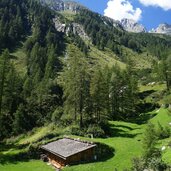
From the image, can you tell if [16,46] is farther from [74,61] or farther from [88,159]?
[88,159]

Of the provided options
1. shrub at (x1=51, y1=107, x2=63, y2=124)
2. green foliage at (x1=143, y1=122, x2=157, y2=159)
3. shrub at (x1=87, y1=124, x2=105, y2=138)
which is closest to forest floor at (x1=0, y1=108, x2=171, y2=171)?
green foliage at (x1=143, y1=122, x2=157, y2=159)

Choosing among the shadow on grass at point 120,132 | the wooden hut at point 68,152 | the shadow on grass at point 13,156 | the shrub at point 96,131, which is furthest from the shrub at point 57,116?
the wooden hut at point 68,152

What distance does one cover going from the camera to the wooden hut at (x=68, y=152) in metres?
49.5

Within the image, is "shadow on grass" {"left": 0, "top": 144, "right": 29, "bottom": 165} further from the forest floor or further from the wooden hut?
the wooden hut

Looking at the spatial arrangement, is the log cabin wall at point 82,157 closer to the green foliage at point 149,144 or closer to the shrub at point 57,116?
the green foliage at point 149,144

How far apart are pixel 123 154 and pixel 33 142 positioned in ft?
53.5

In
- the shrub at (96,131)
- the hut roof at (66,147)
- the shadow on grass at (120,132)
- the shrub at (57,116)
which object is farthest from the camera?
the shrub at (57,116)

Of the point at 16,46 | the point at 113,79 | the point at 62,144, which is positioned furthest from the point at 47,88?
the point at 16,46

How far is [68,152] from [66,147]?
6.17 feet

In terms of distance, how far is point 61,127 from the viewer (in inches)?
2625

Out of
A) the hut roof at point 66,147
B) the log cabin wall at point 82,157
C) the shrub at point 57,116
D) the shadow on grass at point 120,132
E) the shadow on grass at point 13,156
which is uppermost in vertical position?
the shrub at point 57,116

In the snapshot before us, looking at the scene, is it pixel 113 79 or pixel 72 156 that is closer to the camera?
pixel 72 156

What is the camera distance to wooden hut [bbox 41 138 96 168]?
4950cm

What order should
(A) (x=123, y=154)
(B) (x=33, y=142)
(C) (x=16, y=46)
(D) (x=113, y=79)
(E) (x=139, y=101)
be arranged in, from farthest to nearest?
1. (C) (x=16, y=46)
2. (E) (x=139, y=101)
3. (D) (x=113, y=79)
4. (B) (x=33, y=142)
5. (A) (x=123, y=154)
